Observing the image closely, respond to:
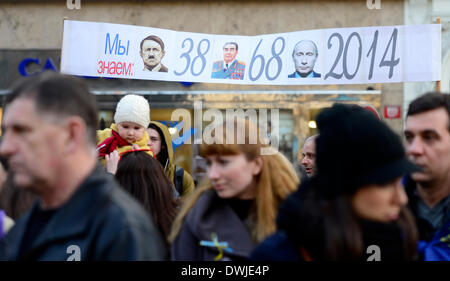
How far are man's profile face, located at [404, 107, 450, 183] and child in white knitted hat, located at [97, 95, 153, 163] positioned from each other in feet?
7.43

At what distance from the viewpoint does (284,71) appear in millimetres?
4359

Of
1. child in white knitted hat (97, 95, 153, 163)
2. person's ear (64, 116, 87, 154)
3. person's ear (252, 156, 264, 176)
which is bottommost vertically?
person's ear (252, 156, 264, 176)

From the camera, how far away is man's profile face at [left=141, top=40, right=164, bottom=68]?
4.26 m

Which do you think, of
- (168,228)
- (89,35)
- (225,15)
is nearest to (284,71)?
(89,35)

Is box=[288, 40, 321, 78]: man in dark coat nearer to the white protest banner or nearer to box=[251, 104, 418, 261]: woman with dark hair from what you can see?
the white protest banner

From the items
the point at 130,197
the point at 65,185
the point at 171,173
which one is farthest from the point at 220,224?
the point at 171,173

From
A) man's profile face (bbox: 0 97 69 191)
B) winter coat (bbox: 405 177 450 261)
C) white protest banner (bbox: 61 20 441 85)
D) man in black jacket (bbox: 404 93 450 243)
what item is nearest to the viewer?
man's profile face (bbox: 0 97 69 191)

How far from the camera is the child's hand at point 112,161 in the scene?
3551 mm

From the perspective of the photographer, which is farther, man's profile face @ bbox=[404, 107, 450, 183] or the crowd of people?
man's profile face @ bbox=[404, 107, 450, 183]

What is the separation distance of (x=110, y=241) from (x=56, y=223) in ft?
0.75

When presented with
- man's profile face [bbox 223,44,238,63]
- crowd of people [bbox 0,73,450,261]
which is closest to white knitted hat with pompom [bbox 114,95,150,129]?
man's profile face [bbox 223,44,238,63]

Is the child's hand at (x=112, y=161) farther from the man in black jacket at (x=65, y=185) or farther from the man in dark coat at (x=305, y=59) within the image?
the man in black jacket at (x=65, y=185)

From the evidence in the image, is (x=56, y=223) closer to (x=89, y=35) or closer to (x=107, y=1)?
(x=89, y=35)

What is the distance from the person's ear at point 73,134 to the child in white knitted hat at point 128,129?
7.65ft
